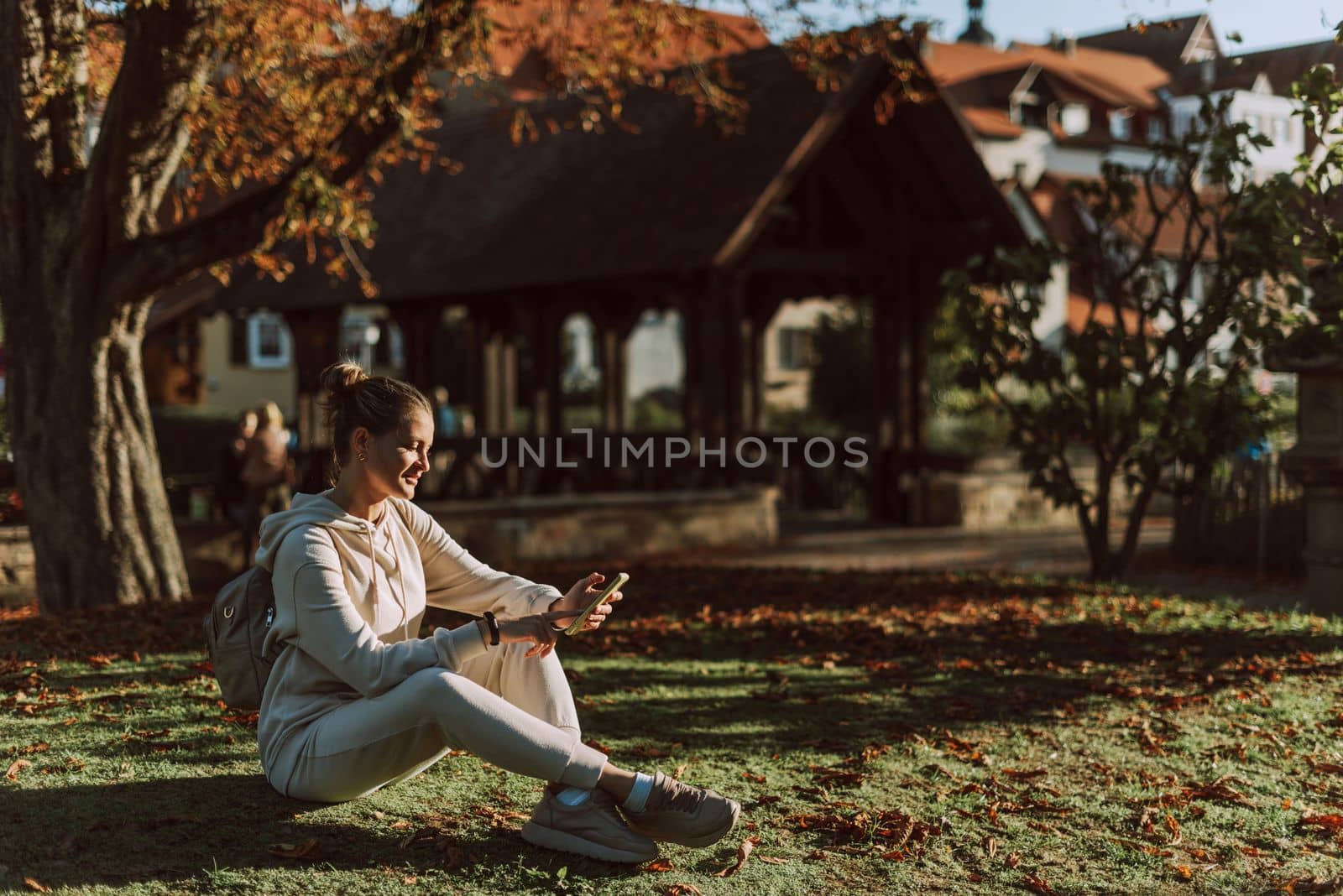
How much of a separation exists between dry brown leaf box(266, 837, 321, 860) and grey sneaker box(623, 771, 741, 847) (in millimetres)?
977

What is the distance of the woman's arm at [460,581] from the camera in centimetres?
492

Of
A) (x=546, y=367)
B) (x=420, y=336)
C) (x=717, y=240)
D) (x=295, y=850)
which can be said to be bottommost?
(x=295, y=850)

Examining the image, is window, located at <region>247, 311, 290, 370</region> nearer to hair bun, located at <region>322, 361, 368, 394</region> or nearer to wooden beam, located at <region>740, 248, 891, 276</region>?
wooden beam, located at <region>740, 248, 891, 276</region>

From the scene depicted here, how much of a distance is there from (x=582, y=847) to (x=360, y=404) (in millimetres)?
1515

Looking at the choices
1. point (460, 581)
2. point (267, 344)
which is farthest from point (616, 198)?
point (267, 344)

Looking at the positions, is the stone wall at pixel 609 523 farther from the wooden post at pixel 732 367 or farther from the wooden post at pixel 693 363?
the wooden post at pixel 693 363

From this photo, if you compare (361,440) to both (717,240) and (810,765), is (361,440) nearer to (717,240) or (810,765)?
(810,765)

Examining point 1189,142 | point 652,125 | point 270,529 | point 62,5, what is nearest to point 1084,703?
point 270,529

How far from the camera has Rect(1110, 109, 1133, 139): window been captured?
54.4 m

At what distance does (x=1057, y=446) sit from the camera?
1240 cm

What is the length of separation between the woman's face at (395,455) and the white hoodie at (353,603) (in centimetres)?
15

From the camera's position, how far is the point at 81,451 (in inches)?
406

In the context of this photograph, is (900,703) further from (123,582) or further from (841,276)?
(841,276)

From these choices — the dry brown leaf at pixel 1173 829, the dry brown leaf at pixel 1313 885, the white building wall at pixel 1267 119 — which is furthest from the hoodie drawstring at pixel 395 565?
the white building wall at pixel 1267 119
